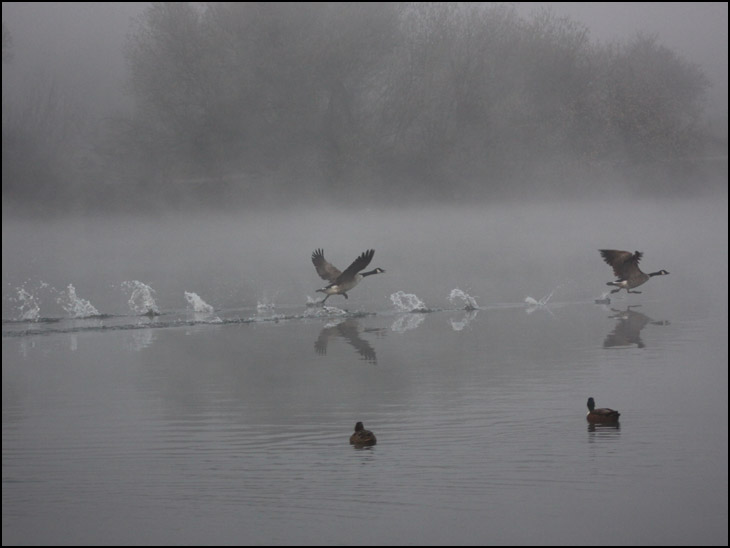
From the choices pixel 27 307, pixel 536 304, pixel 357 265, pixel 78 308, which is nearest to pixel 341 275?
pixel 357 265

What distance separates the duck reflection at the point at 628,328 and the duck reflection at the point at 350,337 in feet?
9.10

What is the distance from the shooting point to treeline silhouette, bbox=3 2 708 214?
37469mm

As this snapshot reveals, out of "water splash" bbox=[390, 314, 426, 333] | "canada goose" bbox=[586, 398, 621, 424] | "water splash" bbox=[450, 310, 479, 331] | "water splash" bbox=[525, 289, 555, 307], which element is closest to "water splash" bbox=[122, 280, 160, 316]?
"water splash" bbox=[390, 314, 426, 333]

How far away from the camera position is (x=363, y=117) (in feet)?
131

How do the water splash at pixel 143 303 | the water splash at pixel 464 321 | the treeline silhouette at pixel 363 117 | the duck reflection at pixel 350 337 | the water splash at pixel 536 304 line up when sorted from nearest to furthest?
the duck reflection at pixel 350 337 < the water splash at pixel 464 321 < the water splash at pixel 143 303 < the water splash at pixel 536 304 < the treeline silhouette at pixel 363 117

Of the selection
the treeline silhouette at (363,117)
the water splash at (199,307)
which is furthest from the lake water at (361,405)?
the treeline silhouette at (363,117)

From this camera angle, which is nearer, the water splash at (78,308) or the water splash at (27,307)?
the water splash at (27,307)

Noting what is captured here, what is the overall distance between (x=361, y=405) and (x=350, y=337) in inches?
173

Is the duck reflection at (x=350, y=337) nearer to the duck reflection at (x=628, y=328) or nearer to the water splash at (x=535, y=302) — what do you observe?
the duck reflection at (x=628, y=328)

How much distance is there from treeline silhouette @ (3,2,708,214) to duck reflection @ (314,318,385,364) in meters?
24.0

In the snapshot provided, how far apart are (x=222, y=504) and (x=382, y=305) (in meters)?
10.6

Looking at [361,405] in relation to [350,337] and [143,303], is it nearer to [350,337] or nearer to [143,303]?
[350,337]

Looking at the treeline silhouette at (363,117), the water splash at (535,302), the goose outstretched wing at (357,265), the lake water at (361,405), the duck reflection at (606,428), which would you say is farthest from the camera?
the treeline silhouette at (363,117)

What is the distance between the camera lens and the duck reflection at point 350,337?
1216 centimetres
